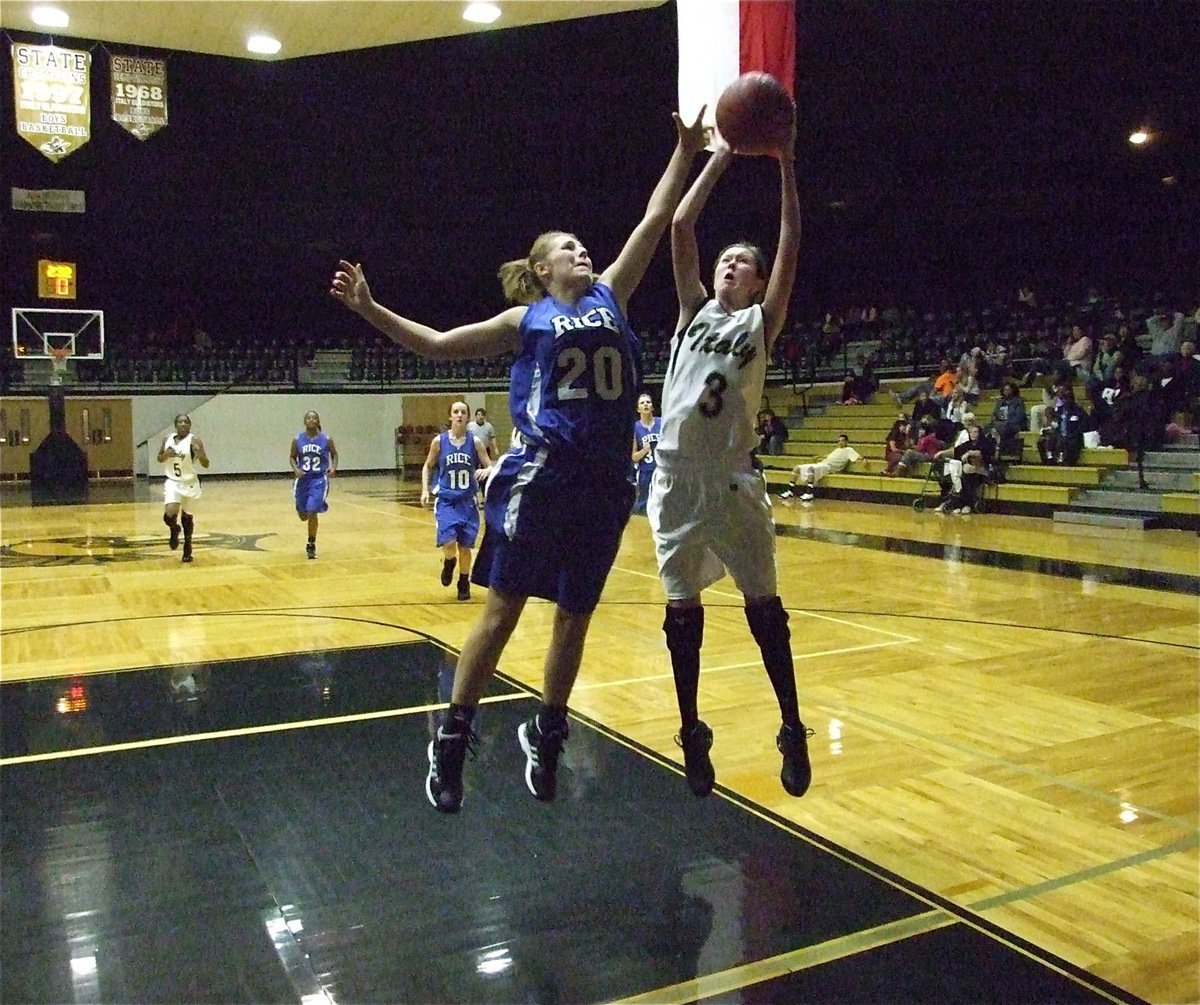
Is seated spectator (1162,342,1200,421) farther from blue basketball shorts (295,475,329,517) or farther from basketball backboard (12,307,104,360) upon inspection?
basketball backboard (12,307,104,360)

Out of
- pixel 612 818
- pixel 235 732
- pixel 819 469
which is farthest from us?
pixel 819 469

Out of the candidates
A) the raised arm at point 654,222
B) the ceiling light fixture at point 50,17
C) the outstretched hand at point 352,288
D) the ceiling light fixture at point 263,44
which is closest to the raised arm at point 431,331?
the outstretched hand at point 352,288

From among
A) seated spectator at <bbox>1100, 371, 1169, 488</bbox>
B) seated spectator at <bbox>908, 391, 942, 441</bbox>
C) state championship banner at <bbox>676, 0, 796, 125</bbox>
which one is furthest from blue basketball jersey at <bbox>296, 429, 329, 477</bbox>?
seated spectator at <bbox>1100, 371, 1169, 488</bbox>

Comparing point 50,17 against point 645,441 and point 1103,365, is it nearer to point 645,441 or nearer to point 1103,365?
point 645,441

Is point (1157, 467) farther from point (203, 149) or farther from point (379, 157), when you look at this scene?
point (203, 149)

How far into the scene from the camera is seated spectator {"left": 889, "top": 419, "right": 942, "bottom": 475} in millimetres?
14789

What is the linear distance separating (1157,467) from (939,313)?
23.2 ft

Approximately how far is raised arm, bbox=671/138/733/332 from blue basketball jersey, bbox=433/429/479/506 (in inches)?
185

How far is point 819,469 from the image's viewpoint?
53.2 ft

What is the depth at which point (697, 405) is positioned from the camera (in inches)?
121

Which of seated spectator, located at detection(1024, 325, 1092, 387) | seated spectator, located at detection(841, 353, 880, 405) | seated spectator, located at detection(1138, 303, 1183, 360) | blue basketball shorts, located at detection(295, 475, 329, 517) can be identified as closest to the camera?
blue basketball shorts, located at detection(295, 475, 329, 517)

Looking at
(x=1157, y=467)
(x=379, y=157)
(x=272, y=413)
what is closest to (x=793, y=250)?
(x=1157, y=467)

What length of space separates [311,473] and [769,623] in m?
7.90

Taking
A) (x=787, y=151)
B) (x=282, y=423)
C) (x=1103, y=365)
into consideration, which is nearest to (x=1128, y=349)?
(x=1103, y=365)
